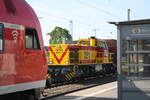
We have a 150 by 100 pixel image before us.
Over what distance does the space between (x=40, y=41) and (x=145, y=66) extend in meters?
3.07

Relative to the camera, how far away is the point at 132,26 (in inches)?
263

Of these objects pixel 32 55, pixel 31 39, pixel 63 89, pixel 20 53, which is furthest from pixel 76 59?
pixel 20 53

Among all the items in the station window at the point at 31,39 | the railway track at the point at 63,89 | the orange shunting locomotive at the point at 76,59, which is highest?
the station window at the point at 31,39

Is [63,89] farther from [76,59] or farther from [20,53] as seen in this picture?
[20,53]

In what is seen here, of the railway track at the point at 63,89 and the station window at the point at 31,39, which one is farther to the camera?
the railway track at the point at 63,89

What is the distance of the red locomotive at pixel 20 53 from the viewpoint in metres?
6.35

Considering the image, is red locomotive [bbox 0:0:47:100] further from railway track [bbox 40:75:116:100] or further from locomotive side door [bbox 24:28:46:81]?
railway track [bbox 40:75:116:100]

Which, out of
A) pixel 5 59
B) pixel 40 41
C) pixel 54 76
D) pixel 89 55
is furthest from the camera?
pixel 89 55

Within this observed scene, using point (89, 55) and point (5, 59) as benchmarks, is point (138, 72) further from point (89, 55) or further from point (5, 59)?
point (89, 55)

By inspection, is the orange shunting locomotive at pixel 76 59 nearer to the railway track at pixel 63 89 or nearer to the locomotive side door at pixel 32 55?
the railway track at pixel 63 89

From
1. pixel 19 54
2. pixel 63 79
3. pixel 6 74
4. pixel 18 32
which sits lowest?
pixel 63 79

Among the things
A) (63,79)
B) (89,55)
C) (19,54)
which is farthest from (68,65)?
(19,54)

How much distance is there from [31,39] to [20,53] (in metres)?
0.85

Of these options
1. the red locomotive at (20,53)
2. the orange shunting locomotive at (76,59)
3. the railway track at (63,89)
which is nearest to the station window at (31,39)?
the red locomotive at (20,53)
